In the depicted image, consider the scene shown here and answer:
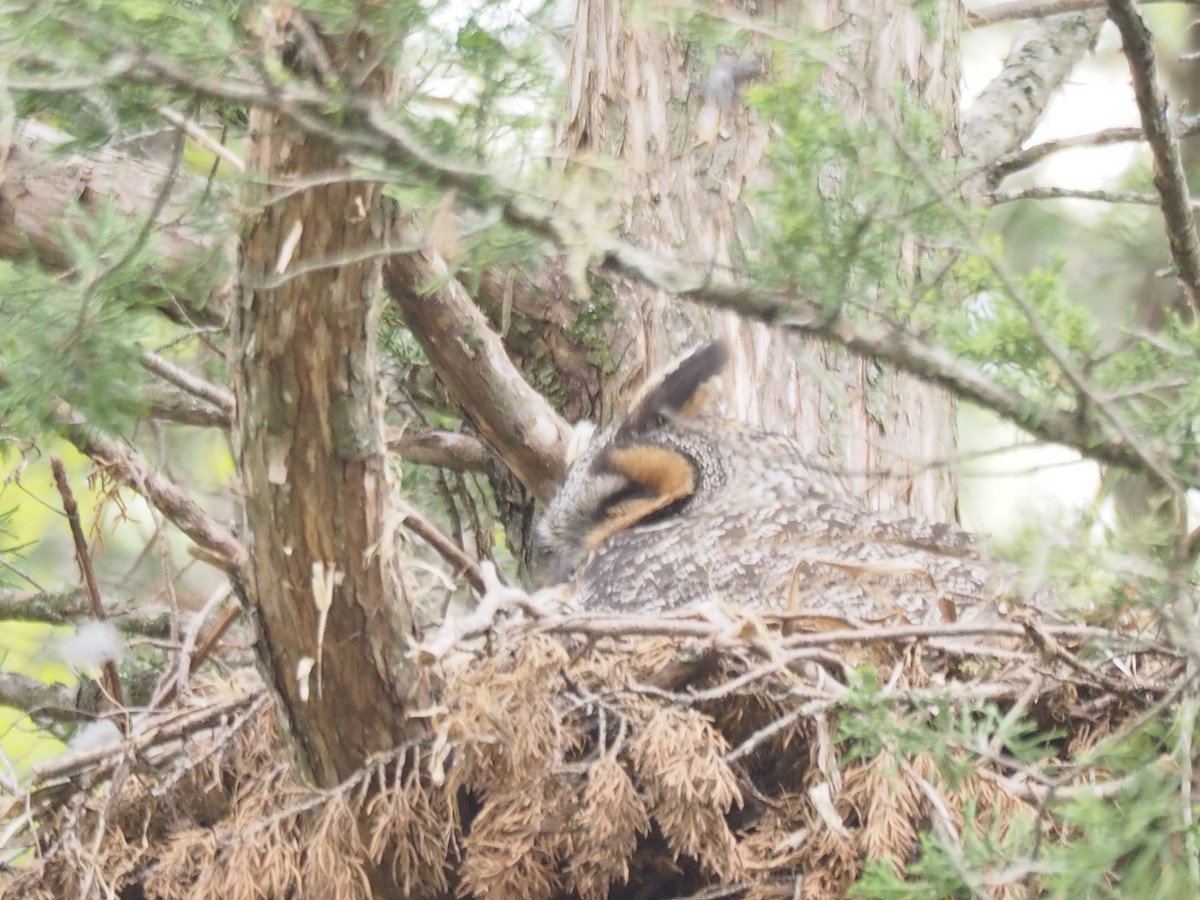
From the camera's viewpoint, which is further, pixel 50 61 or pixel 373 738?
pixel 373 738

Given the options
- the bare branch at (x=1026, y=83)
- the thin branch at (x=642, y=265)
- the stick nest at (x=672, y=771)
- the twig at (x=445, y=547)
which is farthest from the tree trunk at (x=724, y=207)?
the thin branch at (x=642, y=265)

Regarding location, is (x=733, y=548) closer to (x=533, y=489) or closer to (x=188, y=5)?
(x=533, y=489)

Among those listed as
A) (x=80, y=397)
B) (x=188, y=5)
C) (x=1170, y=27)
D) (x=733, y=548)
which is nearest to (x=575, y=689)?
(x=733, y=548)

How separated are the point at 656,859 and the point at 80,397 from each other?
968mm

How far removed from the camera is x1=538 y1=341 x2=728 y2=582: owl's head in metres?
2.51

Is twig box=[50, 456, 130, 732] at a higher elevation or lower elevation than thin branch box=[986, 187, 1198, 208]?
lower

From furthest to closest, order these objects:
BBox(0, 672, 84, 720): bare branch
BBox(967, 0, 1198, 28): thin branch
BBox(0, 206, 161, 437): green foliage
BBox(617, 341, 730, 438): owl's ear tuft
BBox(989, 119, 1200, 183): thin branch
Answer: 1. BBox(967, 0, 1198, 28): thin branch
2. BBox(989, 119, 1200, 183): thin branch
3. BBox(0, 672, 84, 720): bare branch
4. BBox(617, 341, 730, 438): owl's ear tuft
5. BBox(0, 206, 161, 437): green foliage

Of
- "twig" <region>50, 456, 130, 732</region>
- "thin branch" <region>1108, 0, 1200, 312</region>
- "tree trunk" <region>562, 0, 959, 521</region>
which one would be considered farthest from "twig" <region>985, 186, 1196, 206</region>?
"twig" <region>50, 456, 130, 732</region>

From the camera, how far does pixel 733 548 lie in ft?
7.50

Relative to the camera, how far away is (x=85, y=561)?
2311 millimetres

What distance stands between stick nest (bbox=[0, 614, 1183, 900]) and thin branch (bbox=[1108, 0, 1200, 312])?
0.56 meters

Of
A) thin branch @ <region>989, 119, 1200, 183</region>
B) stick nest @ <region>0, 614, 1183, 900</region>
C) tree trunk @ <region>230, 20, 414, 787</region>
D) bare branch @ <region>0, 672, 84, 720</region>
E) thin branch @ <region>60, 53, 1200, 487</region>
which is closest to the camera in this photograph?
thin branch @ <region>60, 53, 1200, 487</region>

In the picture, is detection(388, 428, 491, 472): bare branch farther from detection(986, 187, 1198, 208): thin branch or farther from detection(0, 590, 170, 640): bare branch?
detection(986, 187, 1198, 208): thin branch

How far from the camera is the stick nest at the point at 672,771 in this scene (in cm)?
171
